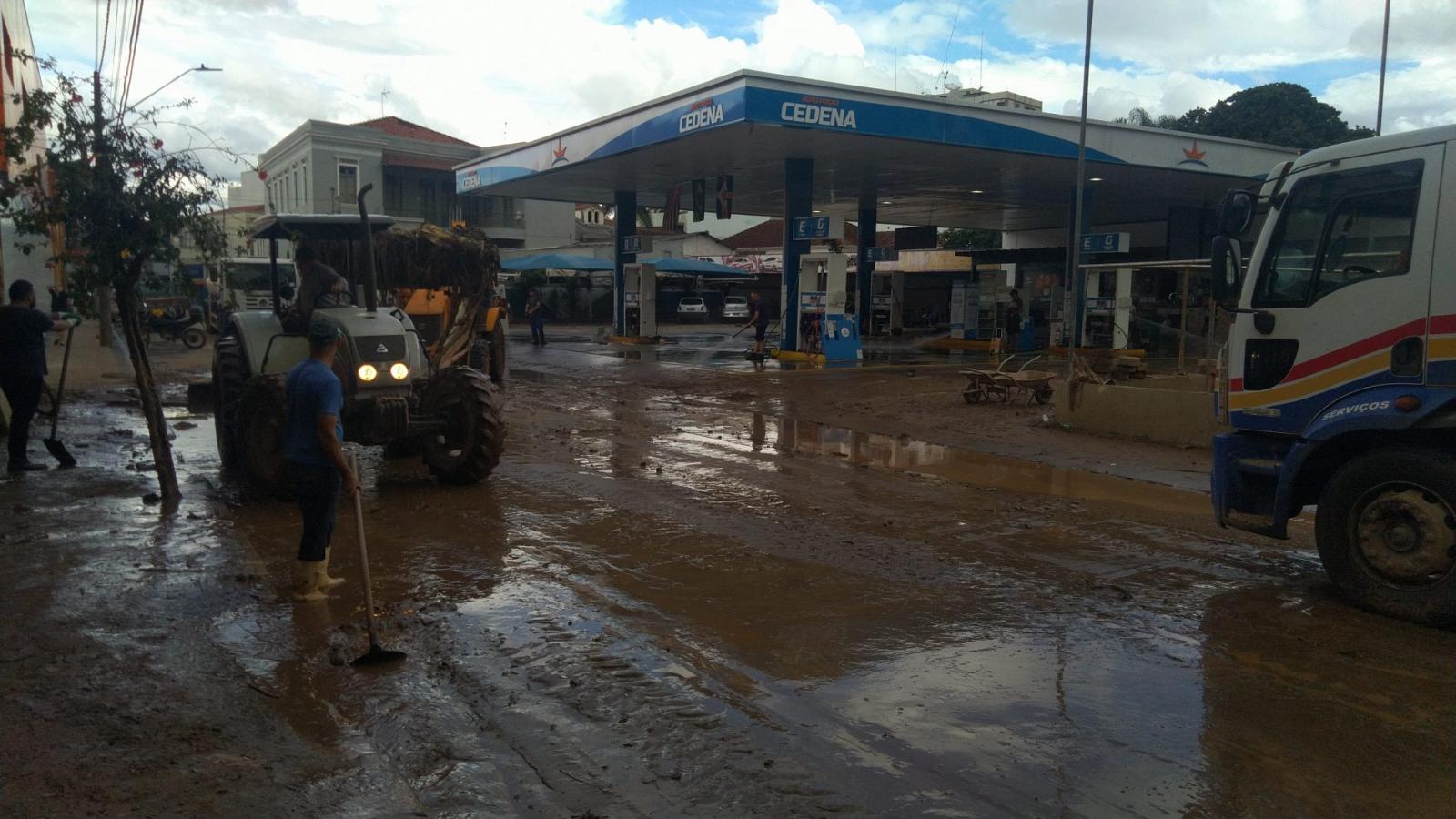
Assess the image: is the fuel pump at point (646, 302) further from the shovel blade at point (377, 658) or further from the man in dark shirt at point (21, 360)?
the shovel blade at point (377, 658)

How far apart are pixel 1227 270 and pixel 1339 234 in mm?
682

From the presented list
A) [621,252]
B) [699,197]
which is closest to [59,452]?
[699,197]

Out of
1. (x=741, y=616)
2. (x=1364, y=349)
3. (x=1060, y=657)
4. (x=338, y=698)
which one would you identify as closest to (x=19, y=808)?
(x=338, y=698)

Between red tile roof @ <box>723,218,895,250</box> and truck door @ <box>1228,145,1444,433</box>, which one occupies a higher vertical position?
red tile roof @ <box>723,218,895,250</box>

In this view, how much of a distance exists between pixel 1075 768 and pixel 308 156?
4990cm

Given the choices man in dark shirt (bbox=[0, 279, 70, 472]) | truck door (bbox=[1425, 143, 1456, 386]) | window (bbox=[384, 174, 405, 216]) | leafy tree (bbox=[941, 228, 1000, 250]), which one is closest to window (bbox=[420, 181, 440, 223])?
window (bbox=[384, 174, 405, 216])

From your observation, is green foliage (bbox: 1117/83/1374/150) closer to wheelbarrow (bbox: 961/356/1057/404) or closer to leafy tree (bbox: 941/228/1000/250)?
leafy tree (bbox: 941/228/1000/250)

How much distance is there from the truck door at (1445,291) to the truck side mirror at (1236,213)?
107 cm

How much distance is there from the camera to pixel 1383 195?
20.1 feet

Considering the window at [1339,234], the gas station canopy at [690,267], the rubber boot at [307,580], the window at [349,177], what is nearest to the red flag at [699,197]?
the gas station canopy at [690,267]

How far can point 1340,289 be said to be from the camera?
626 cm

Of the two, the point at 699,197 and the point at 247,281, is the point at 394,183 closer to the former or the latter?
the point at 699,197

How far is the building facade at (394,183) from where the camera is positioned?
47.7 metres

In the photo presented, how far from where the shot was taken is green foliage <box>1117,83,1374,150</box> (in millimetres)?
50812
